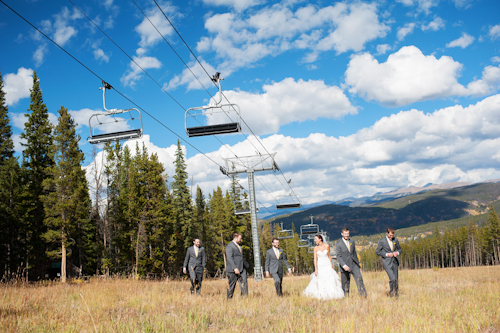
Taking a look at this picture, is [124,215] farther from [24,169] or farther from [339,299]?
[339,299]

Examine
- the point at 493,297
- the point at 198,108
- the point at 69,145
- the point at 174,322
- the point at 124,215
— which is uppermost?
the point at 69,145

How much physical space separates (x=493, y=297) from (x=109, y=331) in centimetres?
941

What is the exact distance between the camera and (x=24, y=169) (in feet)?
106

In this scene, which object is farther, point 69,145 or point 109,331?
point 69,145

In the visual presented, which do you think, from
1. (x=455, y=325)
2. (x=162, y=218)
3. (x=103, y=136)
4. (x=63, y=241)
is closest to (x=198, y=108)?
(x=103, y=136)

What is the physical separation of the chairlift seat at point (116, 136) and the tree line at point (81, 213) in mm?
10084

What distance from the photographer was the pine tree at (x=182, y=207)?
47562mm

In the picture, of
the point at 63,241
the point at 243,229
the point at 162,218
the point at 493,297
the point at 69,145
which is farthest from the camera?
the point at 243,229

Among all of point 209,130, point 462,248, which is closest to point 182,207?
point 209,130

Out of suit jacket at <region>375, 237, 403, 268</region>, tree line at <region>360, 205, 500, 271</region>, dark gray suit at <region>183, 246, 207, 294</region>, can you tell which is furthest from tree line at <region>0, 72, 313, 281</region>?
tree line at <region>360, 205, 500, 271</region>

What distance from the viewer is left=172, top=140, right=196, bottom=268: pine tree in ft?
156

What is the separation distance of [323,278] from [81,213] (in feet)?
88.5

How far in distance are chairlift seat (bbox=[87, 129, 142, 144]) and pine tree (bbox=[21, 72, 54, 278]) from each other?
2258 centimetres

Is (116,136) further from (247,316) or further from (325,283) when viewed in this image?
(325,283)
